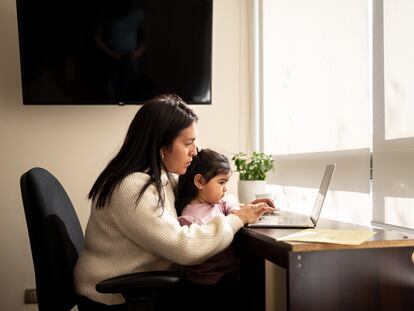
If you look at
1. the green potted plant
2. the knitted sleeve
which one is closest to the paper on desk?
the knitted sleeve

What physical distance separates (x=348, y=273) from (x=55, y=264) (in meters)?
0.79

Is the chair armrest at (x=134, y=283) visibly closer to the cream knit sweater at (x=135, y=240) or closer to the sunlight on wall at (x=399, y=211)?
the cream knit sweater at (x=135, y=240)

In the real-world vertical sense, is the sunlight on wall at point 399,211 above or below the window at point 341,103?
below

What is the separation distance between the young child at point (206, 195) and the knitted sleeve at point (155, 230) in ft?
1.03

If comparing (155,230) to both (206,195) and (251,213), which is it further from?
(206,195)

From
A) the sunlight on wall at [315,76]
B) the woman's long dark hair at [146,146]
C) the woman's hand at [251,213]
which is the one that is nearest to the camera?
the woman's long dark hair at [146,146]

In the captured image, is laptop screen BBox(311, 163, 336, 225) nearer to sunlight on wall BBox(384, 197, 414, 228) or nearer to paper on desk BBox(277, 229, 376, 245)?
paper on desk BBox(277, 229, 376, 245)

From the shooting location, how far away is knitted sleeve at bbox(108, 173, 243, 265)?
1.36m

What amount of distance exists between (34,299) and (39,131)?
902mm

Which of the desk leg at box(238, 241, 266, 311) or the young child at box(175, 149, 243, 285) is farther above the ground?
the young child at box(175, 149, 243, 285)

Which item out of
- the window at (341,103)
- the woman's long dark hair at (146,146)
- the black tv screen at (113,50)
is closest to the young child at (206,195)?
the woman's long dark hair at (146,146)

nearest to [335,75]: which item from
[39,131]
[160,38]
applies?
[160,38]

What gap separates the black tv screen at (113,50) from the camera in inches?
99.5

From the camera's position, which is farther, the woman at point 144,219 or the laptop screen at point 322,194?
the laptop screen at point 322,194
